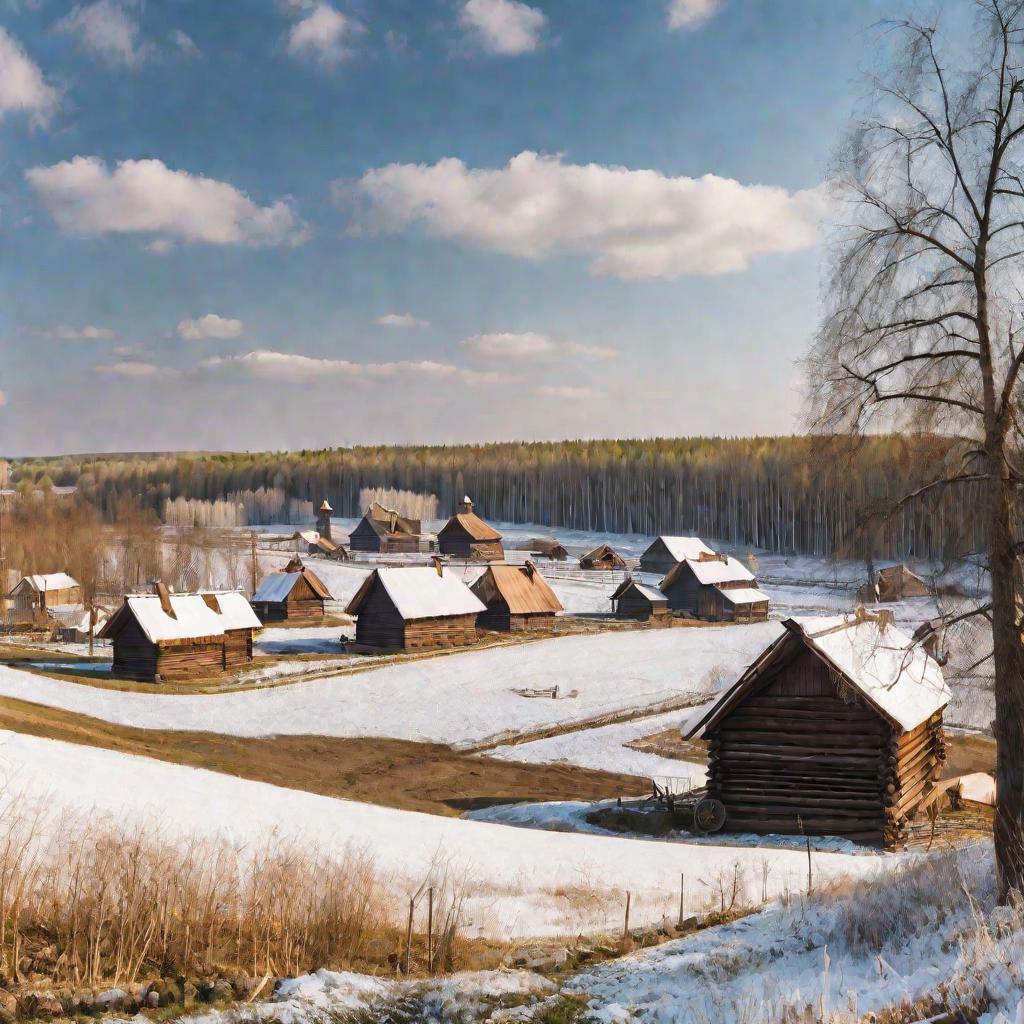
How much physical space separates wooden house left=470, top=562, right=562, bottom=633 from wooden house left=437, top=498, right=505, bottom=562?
33784mm

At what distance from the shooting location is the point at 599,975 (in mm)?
8172

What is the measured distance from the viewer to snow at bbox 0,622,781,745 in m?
34.1

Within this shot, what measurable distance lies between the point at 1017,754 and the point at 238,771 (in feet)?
65.0

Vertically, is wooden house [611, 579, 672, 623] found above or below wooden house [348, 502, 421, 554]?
below

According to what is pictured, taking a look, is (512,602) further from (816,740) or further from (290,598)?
(816,740)

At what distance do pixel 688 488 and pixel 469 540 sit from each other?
48.5 m

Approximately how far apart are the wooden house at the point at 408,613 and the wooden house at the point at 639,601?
612 inches

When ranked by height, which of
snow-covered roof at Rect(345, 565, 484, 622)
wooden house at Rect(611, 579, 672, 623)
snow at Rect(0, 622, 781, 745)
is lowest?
snow at Rect(0, 622, 781, 745)

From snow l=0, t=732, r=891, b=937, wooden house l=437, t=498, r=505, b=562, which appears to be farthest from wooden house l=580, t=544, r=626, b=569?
snow l=0, t=732, r=891, b=937

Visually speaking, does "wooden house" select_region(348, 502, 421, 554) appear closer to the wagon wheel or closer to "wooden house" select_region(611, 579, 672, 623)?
"wooden house" select_region(611, 579, 672, 623)

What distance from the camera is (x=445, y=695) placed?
1590 inches

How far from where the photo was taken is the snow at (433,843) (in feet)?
39.6

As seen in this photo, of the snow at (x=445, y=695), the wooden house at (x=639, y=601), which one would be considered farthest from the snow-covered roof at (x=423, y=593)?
the wooden house at (x=639, y=601)

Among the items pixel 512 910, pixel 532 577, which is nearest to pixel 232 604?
pixel 532 577
